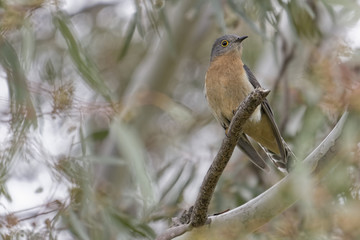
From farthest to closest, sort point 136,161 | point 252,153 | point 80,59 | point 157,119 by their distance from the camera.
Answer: point 157,119 → point 252,153 → point 136,161 → point 80,59

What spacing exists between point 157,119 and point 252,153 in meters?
2.01

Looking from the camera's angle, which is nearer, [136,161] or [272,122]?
[136,161]

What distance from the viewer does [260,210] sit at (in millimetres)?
3295

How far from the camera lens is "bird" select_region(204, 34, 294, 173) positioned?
4383 millimetres

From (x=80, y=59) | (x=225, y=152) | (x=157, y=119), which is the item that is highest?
(x=80, y=59)

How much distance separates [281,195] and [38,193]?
165cm

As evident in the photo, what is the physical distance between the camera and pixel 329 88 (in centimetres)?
288

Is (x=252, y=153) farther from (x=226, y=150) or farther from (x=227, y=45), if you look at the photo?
(x=226, y=150)

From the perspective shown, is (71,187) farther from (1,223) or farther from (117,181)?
(117,181)

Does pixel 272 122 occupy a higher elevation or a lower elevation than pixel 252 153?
higher

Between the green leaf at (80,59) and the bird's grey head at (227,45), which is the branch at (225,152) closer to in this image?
the green leaf at (80,59)

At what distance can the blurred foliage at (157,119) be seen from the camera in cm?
324

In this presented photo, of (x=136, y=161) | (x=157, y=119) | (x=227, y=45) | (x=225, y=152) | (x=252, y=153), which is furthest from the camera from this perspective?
(x=157, y=119)

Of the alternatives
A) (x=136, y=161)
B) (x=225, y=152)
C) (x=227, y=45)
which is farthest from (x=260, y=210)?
(x=227, y=45)
